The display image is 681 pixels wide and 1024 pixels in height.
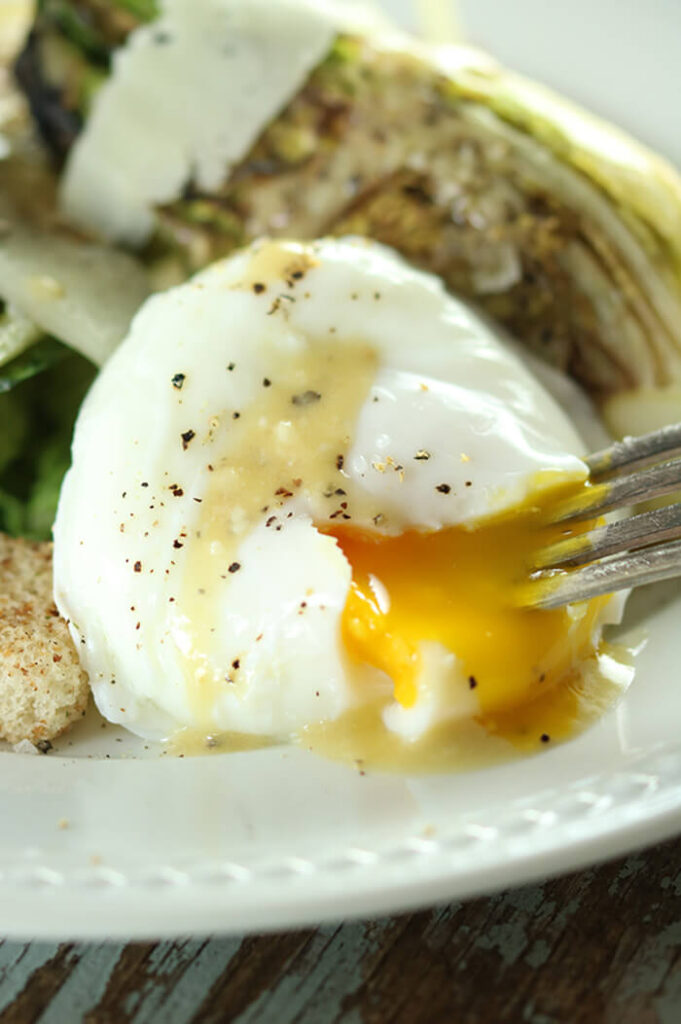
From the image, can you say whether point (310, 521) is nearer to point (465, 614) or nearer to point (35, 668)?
point (465, 614)

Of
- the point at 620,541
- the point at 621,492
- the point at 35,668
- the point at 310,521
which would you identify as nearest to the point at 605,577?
the point at 620,541

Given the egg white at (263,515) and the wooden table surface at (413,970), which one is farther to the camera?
the egg white at (263,515)

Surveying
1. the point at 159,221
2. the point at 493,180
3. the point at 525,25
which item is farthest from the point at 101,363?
the point at 525,25

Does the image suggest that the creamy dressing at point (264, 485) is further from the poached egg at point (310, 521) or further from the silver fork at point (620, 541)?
the silver fork at point (620, 541)

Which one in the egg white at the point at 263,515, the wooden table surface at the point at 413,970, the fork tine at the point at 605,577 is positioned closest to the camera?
the wooden table surface at the point at 413,970

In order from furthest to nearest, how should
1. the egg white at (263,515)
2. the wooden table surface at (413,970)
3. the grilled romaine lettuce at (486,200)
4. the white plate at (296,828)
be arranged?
the grilled romaine lettuce at (486,200) < the egg white at (263,515) < the wooden table surface at (413,970) < the white plate at (296,828)

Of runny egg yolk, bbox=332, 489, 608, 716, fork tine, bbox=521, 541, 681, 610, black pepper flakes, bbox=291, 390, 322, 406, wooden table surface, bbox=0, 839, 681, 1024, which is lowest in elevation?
wooden table surface, bbox=0, 839, 681, 1024

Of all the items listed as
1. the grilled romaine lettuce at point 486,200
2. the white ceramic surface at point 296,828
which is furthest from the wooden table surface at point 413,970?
the grilled romaine lettuce at point 486,200

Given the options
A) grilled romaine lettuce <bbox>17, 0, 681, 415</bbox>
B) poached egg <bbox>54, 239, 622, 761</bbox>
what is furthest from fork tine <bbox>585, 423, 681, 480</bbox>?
grilled romaine lettuce <bbox>17, 0, 681, 415</bbox>

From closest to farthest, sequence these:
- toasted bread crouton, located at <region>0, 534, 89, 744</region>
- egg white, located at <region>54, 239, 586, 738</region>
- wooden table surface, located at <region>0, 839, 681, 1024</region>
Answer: wooden table surface, located at <region>0, 839, 681, 1024</region>, egg white, located at <region>54, 239, 586, 738</region>, toasted bread crouton, located at <region>0, 534, 89, 744</region>

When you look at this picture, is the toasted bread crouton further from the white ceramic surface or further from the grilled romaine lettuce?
the grilled romaine lettuce
